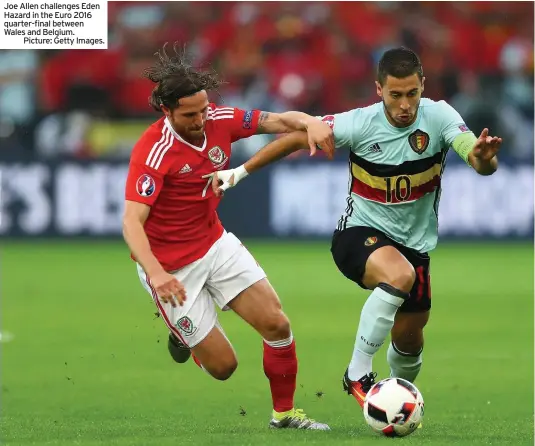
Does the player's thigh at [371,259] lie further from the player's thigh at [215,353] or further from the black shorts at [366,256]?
the player's thigh at [215,353]

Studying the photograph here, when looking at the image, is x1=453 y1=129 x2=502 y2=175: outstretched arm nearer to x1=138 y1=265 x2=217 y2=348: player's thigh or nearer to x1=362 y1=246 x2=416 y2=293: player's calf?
x1=362 y1=246 x2=416 y2=293: player's calf

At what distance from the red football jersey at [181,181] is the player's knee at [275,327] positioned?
2.04 ft

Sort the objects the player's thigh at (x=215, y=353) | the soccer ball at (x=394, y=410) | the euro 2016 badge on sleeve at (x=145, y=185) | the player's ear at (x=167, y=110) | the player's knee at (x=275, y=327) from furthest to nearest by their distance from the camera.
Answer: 1. the player's thigh at (x=215, y=353)
2. the player's knee at (x=275, y=327)
3. the player's ear at (x=167, y=110)
4. the euro 2016 badge on sleeve at (x=145, y=185)
5. the soccer ball at (x=394, y=410)

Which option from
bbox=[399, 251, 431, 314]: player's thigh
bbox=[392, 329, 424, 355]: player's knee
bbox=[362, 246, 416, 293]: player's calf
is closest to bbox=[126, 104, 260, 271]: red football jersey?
bbox=[362, 246, 416, 293]: player's calf

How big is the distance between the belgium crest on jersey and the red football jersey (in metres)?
0.94

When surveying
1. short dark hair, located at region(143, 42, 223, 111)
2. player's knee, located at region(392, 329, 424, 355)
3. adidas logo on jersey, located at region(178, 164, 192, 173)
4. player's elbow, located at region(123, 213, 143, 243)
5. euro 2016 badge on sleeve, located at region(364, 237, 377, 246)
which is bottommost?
player's knee, located at region(392, 329, 424, 355)

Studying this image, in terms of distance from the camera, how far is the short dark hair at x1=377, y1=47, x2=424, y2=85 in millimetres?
6977

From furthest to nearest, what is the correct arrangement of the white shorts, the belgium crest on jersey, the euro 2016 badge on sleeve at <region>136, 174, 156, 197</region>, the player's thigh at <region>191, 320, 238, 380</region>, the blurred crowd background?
the blurred crowd background < the player's thigh at <region>191, 320, 238, 380</region> < the white shorts < the belgium crest on jersey < the euro 2016 badge on sleeve at <region>136, 174, 156, 197</region>

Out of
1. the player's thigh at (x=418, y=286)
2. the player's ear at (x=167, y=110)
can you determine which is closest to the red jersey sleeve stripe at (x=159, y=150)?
the player's ear at (x=167, y=110)

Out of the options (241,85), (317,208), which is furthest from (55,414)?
(241,85)

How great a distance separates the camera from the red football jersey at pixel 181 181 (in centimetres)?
699

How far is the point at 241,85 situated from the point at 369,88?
2.29 metres

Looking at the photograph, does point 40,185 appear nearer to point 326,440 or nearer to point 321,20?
point 321,20

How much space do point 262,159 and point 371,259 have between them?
86 centimetres
